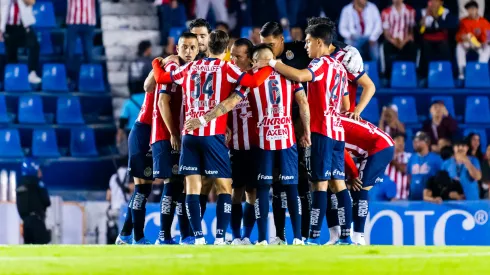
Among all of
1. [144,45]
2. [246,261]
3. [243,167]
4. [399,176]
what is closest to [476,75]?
[399,176]

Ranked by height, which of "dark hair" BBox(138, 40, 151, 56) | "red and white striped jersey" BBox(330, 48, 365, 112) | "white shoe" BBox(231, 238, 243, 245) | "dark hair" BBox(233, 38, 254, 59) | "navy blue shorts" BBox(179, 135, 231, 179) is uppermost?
"dark hair" BBox(138, 40, 151, 56)

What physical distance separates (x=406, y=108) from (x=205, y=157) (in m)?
8.19

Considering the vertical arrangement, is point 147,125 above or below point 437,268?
above

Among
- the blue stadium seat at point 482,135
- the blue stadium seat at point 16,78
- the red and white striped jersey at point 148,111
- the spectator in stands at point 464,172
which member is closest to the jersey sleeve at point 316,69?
the red and white striped jersey at point 148,111

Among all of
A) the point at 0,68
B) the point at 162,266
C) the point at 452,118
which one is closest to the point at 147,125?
the point at 162,266

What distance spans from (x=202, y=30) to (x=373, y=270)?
385 cm

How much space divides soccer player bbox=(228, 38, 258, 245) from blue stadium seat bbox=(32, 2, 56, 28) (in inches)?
377

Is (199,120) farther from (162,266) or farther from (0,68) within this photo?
(0,68)

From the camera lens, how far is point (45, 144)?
18328 millimetres

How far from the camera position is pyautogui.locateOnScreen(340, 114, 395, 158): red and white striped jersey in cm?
1100

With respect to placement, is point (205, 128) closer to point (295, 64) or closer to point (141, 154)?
point (141, 154)

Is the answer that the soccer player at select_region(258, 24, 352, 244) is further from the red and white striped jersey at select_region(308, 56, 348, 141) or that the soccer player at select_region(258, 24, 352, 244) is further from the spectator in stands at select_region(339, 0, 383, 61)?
the spectator in stands at select_region(339, 0, 383, 61)

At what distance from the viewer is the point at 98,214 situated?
15.8 meters

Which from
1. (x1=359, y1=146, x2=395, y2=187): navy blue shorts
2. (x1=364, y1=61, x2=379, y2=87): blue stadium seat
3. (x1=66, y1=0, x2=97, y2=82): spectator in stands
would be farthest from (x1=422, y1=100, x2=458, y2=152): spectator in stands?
(x1=66, y1=0, x2=97, y2=82): spectator in stands
